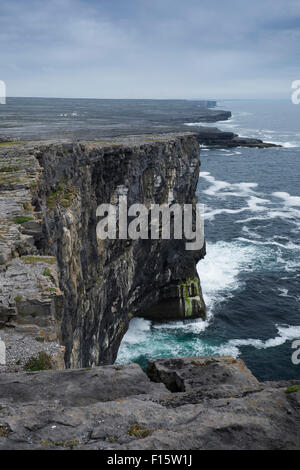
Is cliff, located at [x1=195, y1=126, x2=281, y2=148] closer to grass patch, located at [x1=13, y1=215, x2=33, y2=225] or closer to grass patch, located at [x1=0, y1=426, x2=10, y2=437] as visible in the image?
grass patch, located at [x1=13, y1=215, x2=33, y2=225]

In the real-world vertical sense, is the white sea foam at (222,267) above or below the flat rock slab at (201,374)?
below

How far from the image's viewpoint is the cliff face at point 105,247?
21.1 m

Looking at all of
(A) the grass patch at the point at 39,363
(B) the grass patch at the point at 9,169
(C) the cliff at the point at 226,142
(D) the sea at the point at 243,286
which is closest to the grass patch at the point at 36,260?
(A) the grass patch at the point at 39,363

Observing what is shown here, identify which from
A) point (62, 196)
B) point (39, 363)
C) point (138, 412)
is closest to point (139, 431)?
point (138, 412)

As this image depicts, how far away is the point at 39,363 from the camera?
37.7 ft

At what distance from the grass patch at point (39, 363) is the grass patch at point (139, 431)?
462cm

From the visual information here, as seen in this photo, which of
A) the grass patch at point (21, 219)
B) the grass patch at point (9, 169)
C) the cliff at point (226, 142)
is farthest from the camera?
the cliff at point (226, 142)

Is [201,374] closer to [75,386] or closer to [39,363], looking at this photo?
[75,386]

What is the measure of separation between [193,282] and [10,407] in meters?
40.0

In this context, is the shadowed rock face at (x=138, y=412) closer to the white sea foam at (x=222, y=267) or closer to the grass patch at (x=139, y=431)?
the grass patch at (x=139, y=431)

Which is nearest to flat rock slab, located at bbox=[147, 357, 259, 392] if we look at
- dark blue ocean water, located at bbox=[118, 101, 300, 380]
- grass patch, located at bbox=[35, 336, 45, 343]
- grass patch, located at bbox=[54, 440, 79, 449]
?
grass patch, located at bbox=[35, 336, 45, 343]

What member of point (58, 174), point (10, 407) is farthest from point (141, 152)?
point (10, 407)

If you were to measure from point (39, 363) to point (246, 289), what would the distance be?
142 feet
